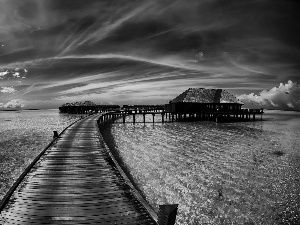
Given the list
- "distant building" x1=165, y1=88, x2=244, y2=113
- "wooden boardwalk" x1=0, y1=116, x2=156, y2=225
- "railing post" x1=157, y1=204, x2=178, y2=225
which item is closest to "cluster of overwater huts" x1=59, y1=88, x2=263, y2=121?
"distant building" x1=165, y1=88, x2=244, y2=113

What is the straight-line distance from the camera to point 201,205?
8.55 meters

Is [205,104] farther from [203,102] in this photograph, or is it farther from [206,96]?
[206,96]

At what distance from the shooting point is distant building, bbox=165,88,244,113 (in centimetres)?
5078

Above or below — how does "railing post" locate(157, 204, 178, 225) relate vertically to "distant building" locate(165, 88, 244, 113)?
below

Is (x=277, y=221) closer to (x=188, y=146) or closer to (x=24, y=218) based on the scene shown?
(x=24, y=218)

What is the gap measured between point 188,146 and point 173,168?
6919mm

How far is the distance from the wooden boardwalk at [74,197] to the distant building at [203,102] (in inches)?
1650

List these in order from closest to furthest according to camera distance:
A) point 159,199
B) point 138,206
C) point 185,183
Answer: point 138,206, point 159,199, point 185,183

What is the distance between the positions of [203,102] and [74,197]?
154 ft

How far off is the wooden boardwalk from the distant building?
138ft

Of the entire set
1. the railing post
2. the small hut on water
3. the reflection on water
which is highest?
the small hut on water

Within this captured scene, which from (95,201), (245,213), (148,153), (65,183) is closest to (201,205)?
(245,213)

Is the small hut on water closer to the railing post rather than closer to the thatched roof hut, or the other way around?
the thatched roof hut

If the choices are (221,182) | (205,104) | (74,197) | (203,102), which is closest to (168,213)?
(74,197)
